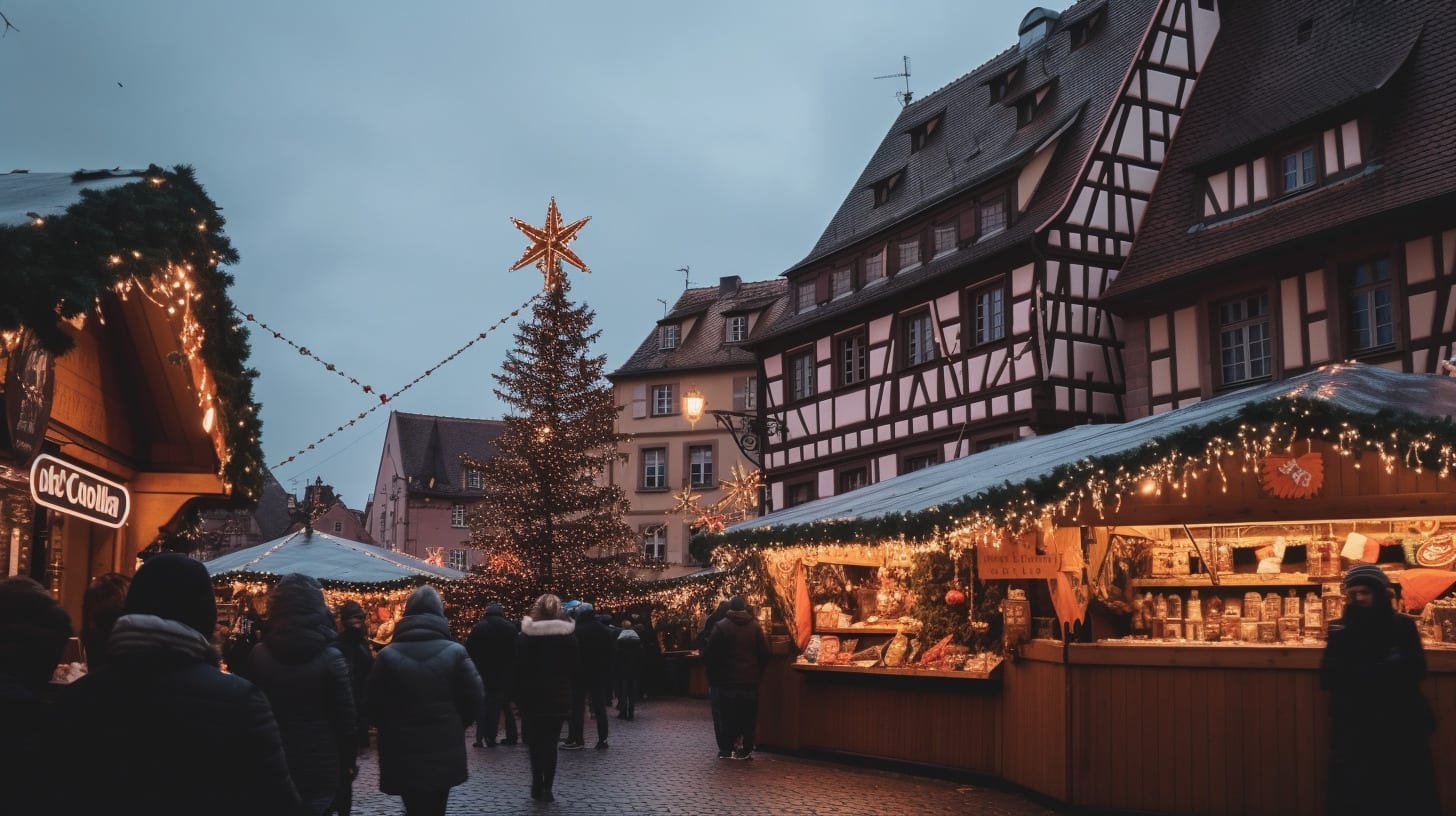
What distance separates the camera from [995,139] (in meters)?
28.1

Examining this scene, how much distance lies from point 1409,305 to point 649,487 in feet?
108

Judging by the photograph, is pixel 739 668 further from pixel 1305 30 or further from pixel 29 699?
pixel 1305 30

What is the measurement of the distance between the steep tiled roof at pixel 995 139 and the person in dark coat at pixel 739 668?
445 inches

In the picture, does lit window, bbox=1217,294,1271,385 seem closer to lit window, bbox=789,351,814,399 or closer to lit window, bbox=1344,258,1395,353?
lit window, bbox=1344,258,1395,353

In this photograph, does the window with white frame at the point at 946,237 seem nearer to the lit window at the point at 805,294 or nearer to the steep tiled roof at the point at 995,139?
the steep tiled roof at the point at 995,139

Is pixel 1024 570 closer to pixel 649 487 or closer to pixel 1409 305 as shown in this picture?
pixel 1409 305

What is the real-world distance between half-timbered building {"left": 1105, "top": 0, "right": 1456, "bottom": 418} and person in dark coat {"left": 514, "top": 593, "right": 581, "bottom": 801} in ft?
38.7

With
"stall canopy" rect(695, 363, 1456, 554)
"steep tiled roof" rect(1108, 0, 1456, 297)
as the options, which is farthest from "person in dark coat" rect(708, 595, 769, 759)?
"steep tiled roof" rect(1108, 0, 1456, 297)

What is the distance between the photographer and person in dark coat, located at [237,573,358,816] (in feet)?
22.6

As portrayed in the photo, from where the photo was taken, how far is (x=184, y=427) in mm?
10453

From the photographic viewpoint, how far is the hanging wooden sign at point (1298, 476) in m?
10.2

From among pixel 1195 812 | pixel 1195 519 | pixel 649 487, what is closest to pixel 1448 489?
pixel 1195 519

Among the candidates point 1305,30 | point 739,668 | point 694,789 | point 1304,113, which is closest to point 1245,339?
point 1304,113

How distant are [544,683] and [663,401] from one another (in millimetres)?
37219
